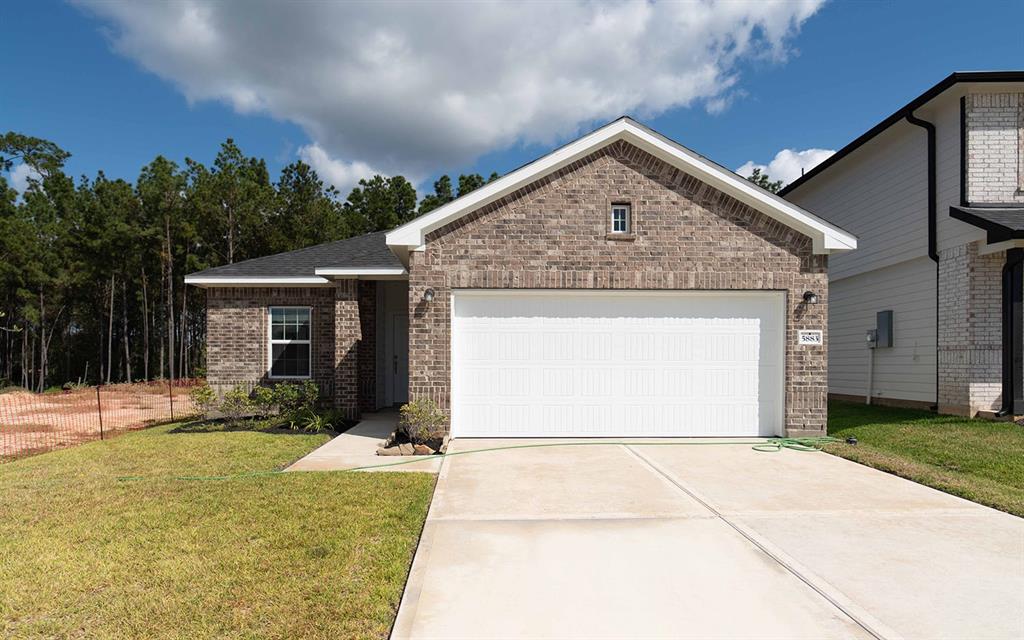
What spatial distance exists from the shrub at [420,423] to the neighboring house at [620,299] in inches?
13.9

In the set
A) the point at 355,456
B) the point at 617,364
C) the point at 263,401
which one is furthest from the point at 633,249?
the point at 263,401

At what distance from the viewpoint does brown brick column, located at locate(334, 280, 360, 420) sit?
11562mm

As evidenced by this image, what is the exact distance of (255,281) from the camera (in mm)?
12344

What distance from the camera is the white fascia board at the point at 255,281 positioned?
12281 mm

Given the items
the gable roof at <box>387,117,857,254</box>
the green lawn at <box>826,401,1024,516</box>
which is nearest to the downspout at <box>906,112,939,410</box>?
the green lawn at <box>826,401,1024,516</box>

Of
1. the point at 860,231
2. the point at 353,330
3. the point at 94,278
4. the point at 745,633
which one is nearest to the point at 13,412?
the point at 353,330

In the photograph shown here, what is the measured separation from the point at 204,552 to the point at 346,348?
737 cm

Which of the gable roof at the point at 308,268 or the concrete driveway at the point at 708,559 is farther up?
the gable roof at the point at 308,268

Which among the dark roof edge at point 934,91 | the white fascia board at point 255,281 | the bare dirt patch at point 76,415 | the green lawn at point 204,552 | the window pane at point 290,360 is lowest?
the bare dirt patch at point 76,415

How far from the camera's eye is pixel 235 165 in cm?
3178

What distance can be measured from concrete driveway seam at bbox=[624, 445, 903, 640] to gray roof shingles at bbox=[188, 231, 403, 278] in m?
8.18

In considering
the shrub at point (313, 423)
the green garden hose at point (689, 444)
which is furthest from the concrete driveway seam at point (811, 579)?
the shrub at point (313, 423)

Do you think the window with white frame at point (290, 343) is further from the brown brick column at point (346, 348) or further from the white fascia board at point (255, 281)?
the brown brick column at point (346, 348)

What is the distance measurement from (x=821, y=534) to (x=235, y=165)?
34317 mm
